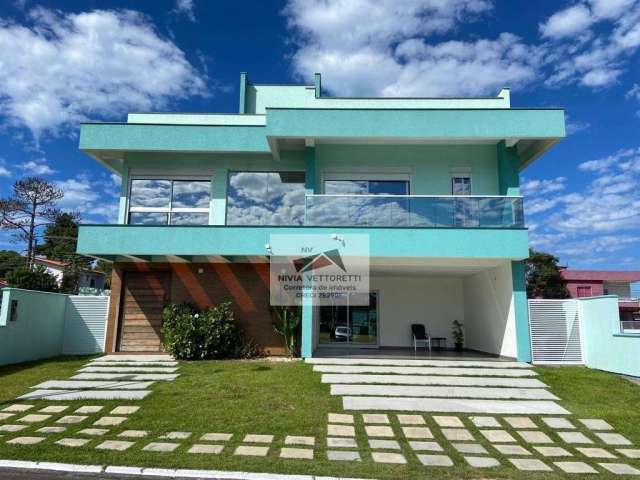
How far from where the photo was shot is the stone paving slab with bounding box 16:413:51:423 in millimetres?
7047

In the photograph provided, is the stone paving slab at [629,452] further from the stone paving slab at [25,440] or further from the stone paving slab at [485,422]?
the stone paving slab at [25,440]

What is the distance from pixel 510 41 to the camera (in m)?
12.3

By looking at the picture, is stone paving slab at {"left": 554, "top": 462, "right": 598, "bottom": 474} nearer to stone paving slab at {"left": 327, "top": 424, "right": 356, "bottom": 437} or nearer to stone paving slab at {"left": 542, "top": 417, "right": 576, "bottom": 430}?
stone paving slab at {"left": 542, "top": 417, "right": 576, "bottom": 430}

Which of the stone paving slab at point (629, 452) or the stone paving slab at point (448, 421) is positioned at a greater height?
the stone paving slab at point (448, 421)

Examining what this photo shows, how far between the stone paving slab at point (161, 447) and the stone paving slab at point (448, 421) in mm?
4152

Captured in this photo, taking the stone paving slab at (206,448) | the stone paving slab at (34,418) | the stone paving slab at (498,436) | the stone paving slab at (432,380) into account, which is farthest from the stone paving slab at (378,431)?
the stone paving slab at (34,418)

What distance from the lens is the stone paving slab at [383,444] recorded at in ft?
20.1

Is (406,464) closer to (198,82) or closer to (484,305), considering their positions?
(484,305)

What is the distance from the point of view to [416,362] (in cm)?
1129

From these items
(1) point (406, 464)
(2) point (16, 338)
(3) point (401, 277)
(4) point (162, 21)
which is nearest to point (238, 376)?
(1) point (406, 464)

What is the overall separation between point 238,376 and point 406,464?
17.1ft

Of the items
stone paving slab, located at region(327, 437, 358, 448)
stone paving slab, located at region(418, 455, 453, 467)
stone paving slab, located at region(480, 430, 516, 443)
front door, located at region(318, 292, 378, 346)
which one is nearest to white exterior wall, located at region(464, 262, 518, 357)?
front door, located at region(318, 292, 378, 346)

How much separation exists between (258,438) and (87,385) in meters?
5.03

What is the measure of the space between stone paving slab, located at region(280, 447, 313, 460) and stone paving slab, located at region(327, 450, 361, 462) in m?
0.26
